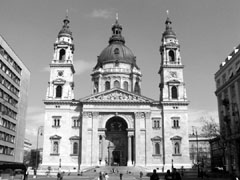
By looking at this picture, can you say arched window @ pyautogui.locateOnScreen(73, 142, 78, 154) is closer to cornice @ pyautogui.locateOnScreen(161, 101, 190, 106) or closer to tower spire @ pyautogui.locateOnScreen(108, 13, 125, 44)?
cornice @ pyautogui.locateOnScreen(161, 101, 190, 106)

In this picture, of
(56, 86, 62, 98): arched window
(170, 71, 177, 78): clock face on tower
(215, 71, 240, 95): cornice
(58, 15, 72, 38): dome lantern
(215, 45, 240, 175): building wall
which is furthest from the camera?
(58, 15, 72, 38): dome lantern

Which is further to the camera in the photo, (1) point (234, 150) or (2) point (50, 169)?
(2) point (50, 169)

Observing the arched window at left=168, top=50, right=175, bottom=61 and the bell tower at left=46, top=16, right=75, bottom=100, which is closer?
the bell tower at left=46, top=16, right=75, bottom=100

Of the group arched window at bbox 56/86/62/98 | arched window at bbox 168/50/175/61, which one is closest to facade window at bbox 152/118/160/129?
arched window at bbox 168/50/175/61

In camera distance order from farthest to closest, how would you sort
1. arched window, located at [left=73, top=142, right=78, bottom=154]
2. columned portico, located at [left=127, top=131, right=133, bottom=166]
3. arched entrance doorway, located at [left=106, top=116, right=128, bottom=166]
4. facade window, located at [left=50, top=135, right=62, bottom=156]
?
1. arched entrance doorway, located at [left=106, top=116, right=128, bottom=166]
2. arched window, located at [left=73, top=142, right=78, bottom=154]
3. facade window, located at [left=50, top=135, right=62, bottom=156]
4. columned portico, located at [left=127, top=131, right=133, bottom=166]

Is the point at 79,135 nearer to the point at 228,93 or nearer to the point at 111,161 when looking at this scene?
the point at 111,161

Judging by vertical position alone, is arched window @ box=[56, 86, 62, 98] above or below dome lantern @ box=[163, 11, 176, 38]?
below

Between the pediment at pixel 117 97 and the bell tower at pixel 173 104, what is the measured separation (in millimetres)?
4627

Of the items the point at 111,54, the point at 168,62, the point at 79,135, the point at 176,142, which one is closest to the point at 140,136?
the point at 176,142

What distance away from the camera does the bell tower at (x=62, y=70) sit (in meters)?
65.0

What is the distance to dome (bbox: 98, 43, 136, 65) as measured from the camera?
79.9m

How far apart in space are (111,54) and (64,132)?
1050 inches

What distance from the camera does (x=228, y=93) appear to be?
50.0 m

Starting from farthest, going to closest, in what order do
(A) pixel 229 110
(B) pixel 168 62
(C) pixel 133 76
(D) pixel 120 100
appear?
1. (C) pixel 133 76
2. (B) pixel 168 62
3. (D) pixel 120 100
4. (A) pixel 229 110
